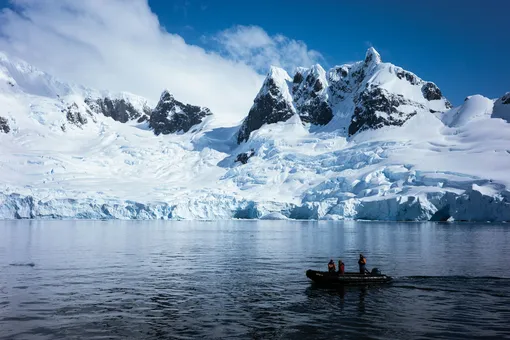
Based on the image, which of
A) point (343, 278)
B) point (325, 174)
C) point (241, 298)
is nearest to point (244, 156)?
point (325, 174)

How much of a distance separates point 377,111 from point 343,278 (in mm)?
165402

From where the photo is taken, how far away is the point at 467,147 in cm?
14312

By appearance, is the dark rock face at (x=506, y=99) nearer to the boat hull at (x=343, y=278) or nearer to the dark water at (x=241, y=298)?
the dark water at (x=241, y=298)

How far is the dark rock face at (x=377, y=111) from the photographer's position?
18450cm

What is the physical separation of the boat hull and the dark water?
0.57 m

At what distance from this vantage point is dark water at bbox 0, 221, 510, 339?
18.8m

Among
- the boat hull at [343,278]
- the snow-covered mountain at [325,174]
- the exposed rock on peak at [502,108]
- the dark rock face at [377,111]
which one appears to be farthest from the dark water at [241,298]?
the dark rock face at [377,111]

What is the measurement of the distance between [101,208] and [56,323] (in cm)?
11187

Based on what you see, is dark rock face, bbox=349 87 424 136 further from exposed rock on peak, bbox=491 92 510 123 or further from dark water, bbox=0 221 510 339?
dark water, bbox=0 221 510 339

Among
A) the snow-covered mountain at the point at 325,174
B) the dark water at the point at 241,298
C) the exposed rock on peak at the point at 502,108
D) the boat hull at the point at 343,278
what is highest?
the exposed rock on peak at the point at 502,108

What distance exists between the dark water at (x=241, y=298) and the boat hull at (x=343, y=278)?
57 cm

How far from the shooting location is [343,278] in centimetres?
2881

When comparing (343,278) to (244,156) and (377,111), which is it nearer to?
(244,156)

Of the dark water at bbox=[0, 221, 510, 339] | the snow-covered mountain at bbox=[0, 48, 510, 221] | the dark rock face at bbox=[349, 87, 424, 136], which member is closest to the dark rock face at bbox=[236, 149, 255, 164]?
the snow-covered mountain at bbox=[0, 48, 510, 221]
